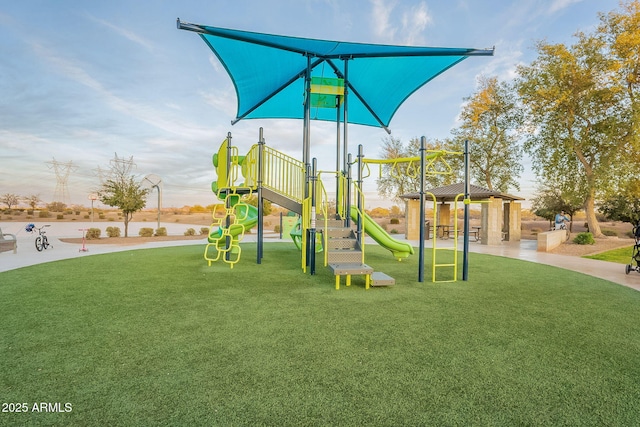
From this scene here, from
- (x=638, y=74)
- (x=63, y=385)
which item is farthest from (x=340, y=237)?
(x=638, y=74)

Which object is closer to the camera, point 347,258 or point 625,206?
point 347,258

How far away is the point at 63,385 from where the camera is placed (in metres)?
2.56

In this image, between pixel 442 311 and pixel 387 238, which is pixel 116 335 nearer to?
pixel 442 311

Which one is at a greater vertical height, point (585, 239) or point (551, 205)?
point (551, 205)

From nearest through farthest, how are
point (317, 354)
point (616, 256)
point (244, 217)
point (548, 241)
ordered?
1. point (317, 354)
2. point (244, 217)
3. point (616, 256)
4. point (548, 241)

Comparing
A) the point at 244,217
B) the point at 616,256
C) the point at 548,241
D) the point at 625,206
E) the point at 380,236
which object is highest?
the point at 625,206

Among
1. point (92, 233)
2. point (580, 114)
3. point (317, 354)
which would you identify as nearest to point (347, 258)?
point (317, 354)

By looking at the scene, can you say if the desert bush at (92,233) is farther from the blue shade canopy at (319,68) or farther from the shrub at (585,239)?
the shrub at (585,239)

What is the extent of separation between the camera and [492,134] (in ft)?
75.9

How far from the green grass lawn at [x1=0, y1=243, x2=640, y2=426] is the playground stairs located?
23 centimetres

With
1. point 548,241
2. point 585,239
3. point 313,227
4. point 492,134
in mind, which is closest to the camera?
point 313,227

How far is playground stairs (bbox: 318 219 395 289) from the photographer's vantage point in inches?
239

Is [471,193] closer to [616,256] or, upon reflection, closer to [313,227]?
[616,256]

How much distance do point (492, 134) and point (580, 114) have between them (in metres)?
6.81
